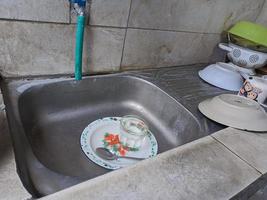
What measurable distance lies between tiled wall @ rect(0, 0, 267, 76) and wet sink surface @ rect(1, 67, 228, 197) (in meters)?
0.07

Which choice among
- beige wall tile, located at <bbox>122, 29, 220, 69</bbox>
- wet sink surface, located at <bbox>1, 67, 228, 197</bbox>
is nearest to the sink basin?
wet sink surface, located at <bbox>1, 67, 228, 197</bbox>

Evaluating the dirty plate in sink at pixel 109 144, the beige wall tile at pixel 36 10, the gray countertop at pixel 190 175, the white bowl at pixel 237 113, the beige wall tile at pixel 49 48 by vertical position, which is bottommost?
the dirty plate in sink at pixel 109 144

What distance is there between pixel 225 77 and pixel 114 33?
509mm

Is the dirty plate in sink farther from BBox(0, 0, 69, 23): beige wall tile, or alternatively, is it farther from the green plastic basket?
the green plastic basket

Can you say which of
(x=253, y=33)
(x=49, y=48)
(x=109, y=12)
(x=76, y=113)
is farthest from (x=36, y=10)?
(x=253, y=33)

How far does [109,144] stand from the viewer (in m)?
0.68

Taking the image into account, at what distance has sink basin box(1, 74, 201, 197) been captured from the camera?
566 millimetres

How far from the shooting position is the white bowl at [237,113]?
586 millimetres

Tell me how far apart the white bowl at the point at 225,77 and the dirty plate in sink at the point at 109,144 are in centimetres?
39

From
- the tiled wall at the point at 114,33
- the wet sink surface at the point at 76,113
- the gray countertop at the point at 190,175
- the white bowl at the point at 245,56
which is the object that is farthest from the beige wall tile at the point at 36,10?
the white bowl at the point at 245,56

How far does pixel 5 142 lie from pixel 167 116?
1.79 ft

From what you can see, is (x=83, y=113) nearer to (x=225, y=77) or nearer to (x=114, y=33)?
(x=114, y=33)

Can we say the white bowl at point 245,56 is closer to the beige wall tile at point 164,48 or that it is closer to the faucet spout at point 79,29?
the beige wall tile at point 164,48

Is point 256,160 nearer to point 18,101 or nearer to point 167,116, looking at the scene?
point 167,116
